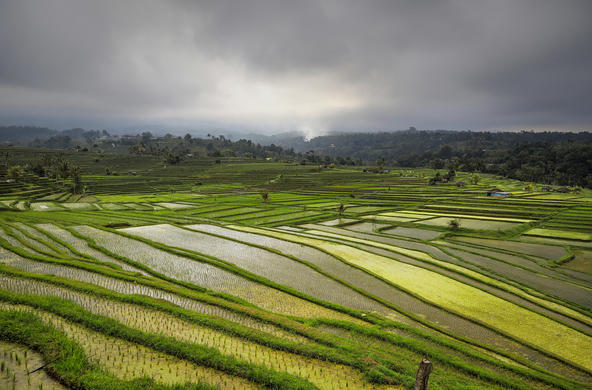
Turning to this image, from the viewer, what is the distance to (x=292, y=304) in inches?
663

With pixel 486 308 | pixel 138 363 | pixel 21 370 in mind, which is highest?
pixel 21 370

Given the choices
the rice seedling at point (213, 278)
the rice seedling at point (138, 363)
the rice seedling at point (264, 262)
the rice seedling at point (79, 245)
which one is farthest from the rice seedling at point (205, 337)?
the rice seedling at point (264, 262)

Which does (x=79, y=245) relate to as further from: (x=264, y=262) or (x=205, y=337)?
(x=205, y=337)

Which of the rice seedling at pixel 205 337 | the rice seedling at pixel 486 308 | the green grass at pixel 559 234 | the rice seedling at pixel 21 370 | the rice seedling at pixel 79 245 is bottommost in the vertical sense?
the rice seedling at pixel 486 308

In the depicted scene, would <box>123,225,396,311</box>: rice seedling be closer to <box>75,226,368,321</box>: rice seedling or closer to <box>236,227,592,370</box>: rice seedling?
<box>75,226,368,321</box>: rice seedling

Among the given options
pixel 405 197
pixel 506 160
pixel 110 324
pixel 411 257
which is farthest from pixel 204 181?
pixel 506 160

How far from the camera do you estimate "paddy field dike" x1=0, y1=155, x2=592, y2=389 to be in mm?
9742

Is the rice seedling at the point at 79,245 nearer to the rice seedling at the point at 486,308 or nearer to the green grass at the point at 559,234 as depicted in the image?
the rice seedling at the point at 486,308

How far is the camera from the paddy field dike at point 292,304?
9.74 meters

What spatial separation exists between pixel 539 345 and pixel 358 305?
9.30 m

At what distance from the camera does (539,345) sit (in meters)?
14.4

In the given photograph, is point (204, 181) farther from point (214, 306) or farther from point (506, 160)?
point (506, 160)

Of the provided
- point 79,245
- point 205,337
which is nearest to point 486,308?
point 205,337

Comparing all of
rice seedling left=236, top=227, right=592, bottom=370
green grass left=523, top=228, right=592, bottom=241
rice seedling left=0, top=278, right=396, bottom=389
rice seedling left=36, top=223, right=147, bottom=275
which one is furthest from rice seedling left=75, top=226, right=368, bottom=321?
green grass left=523, top=228, right=592, bottom=241
